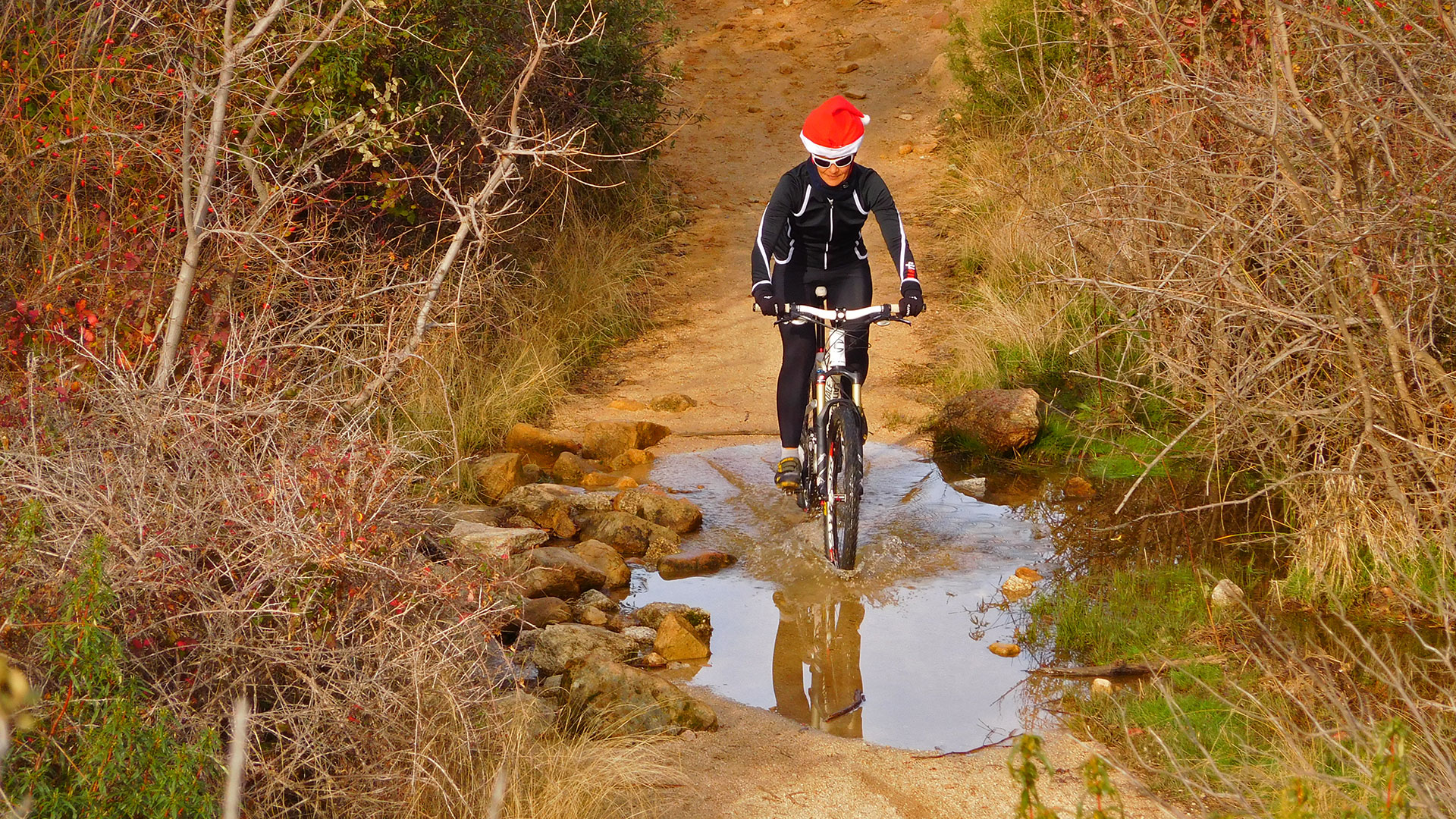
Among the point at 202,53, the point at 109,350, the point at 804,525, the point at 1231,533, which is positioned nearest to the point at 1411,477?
the point at 1231,533

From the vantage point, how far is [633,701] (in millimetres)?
4270

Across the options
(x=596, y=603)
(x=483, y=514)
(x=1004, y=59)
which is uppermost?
(x=1004, y=59)

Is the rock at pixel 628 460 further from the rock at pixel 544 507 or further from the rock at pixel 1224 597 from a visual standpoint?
the rock at pixel 1224 597

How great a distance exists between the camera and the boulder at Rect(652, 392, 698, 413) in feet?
29.1

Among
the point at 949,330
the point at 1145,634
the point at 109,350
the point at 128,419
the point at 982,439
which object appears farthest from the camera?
the point at 949,330

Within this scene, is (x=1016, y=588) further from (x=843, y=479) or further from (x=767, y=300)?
(x=767, y=300)

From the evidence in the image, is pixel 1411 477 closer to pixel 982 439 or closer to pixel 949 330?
pixel 982 439

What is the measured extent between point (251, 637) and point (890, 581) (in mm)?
3334

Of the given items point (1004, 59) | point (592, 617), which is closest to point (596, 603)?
point (592, 617)

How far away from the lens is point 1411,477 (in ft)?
16.5

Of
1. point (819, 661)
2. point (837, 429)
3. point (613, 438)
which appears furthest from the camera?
point (613, 438)

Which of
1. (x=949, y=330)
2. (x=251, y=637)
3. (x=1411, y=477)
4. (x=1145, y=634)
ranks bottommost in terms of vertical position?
(x=251, y=637)

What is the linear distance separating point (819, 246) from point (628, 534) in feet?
5.85

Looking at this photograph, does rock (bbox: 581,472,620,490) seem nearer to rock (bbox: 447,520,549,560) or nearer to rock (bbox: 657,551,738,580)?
rock (bbox: 447,520,549,560)
